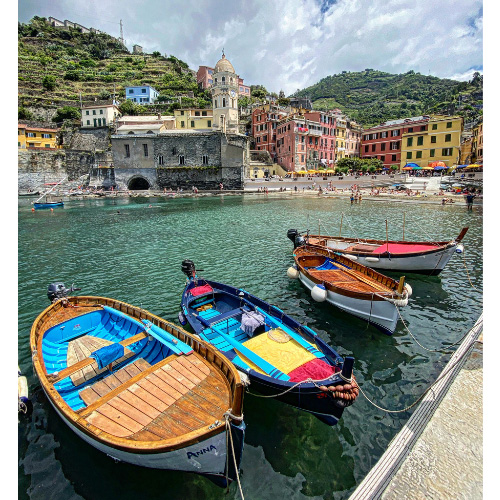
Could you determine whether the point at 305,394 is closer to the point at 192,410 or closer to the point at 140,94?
the point at 192,410

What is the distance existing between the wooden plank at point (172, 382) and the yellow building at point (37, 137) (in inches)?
3031

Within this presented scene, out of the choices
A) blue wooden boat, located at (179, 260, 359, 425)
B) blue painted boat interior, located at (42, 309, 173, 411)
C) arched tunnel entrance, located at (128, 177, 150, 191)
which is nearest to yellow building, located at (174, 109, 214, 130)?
arched tunnel entrance, located at (128, 177, 150, 191)

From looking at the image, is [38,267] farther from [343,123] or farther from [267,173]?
[343,123]

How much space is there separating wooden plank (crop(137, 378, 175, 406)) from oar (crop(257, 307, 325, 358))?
10.9 feet

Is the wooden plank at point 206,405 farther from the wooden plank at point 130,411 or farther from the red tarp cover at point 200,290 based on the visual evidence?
the red tarp cover at point 200,290

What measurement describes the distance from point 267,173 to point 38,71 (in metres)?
81.4

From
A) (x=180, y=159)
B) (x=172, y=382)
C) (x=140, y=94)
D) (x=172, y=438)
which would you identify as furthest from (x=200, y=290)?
(x=140, y=94)

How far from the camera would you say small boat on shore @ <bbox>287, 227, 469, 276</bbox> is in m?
13.4

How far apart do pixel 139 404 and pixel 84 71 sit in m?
124

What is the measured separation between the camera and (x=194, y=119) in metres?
69.8

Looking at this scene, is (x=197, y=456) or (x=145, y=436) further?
(x=145, y=436)

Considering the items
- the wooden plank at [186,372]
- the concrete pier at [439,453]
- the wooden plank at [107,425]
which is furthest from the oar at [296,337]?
the wooden plank at [107,425]

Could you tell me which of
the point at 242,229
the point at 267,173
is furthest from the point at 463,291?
the point at 267,173

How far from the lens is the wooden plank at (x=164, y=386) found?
5.13m
